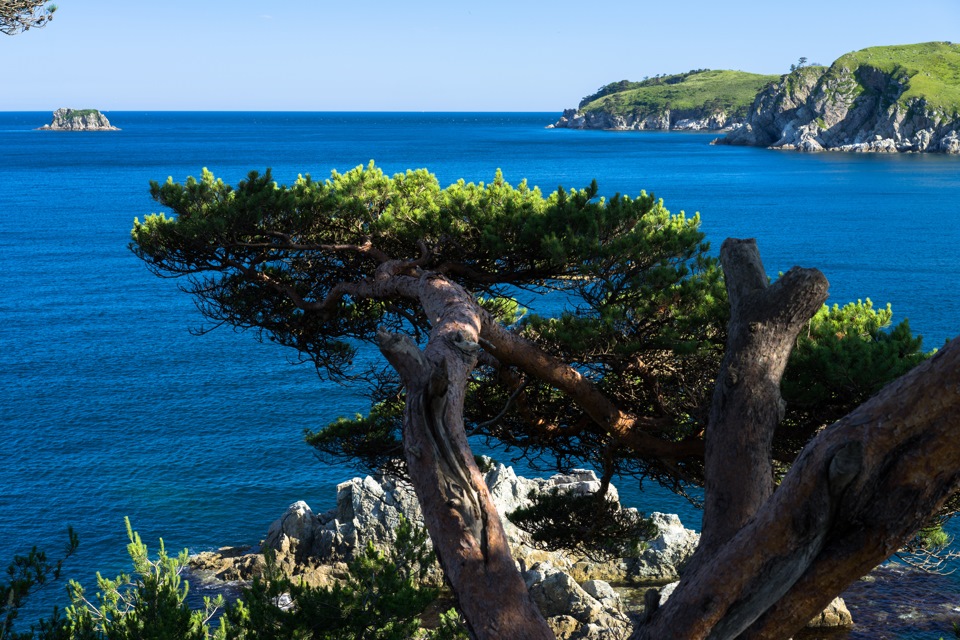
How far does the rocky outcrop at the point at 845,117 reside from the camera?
114 metres

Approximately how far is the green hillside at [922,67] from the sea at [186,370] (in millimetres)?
38348

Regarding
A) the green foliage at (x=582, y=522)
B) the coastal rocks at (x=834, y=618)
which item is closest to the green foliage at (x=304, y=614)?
the green foliage at (x=582, y=522)

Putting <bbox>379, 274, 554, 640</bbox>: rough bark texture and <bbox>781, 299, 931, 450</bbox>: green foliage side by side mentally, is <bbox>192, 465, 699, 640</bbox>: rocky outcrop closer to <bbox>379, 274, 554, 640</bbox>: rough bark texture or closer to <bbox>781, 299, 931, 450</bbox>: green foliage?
<bbox>781, 299, 931, 450</bbox>: green foliage

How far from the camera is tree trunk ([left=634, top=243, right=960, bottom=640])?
3.75m

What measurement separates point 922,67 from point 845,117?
15.3 metres

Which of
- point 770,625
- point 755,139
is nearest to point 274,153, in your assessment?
point 755,139

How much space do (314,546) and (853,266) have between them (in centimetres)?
3679

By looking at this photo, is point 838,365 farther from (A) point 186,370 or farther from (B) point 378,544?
(A) point 186,370

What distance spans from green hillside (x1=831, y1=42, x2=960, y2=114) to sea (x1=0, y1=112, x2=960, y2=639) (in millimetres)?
38348

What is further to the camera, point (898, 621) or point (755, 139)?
point (755, 139)

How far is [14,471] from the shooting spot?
81.9 ft

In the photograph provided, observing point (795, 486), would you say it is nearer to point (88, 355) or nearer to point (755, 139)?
point (88, 355)

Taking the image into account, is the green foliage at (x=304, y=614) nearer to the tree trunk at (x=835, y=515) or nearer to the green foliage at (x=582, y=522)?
the green foliage at (x=582, y=522)

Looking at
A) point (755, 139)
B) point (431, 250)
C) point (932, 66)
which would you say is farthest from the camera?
point (755, 139)
